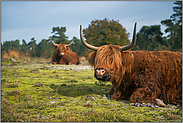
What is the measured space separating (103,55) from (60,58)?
12140 millimetres

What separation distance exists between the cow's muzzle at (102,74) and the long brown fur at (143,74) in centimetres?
15

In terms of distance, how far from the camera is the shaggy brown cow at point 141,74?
13.6 feet

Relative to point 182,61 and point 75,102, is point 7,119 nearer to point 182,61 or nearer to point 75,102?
point 75,102

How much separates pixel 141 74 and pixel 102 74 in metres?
1.18

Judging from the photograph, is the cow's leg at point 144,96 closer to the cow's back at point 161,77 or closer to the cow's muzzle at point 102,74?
the cow's back at point 161,77

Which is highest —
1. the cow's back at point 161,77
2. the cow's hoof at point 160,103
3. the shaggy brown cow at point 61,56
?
the shaggy brown cow at point 61,56

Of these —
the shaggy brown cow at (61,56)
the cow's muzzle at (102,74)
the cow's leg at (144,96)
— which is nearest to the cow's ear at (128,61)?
the cow's leg at (144,96)

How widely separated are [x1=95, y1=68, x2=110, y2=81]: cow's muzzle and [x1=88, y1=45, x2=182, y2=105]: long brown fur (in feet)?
0.50

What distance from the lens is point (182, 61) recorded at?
425cm

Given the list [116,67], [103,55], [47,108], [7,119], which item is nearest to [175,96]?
[116,67]

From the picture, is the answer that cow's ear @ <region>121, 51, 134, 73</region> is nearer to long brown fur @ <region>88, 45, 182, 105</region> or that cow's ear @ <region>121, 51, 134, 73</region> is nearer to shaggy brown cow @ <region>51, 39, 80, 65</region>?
long brown fur @ <region>88, 45, 182, 105</region>

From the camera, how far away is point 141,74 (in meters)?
4.35

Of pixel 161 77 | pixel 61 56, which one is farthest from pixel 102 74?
pixel 61 56

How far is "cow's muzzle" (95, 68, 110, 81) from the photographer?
3.82 metres
